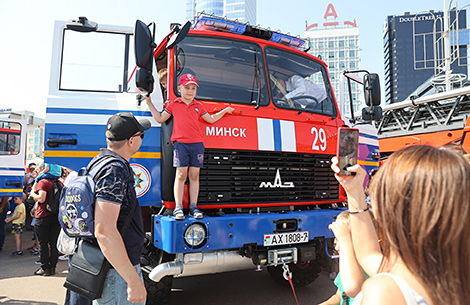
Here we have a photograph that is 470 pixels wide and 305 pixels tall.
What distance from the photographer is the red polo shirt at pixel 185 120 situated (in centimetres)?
322

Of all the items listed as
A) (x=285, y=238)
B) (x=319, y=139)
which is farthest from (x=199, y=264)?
(x=319, y=139)

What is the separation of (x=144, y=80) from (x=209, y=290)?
2914 mm

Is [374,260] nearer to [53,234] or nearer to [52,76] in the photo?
[52,76]

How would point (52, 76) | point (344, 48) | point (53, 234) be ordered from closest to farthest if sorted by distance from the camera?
point (52, 76) → point (53, 234) → point (344, 48)

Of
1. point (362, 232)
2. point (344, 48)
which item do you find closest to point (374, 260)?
point (362, 232)

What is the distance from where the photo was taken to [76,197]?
5.87 feet

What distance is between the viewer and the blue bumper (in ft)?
9.70

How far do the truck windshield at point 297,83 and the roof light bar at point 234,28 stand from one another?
8.0 inches

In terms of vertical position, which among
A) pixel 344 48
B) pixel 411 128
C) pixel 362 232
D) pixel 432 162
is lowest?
pixel 362 232

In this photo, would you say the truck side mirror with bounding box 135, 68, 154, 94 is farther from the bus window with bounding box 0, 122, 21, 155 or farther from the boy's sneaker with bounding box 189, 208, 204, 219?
the bus window with bounding box 0, 122, 21, 155

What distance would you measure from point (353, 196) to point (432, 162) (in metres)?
0.53

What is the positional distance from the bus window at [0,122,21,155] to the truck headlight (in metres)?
6.30

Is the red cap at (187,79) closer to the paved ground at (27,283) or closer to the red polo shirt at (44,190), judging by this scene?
the paved ground at (27,283)

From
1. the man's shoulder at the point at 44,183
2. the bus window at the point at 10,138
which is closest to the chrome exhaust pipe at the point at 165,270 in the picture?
the man's shoulder at the point at 44,183
